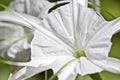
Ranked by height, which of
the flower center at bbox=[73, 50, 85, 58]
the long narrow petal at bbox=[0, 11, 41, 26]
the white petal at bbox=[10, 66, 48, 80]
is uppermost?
the long narrow petal at bbox=[0, 11, 41, 26]

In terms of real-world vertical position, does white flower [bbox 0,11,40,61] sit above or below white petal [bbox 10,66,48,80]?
above

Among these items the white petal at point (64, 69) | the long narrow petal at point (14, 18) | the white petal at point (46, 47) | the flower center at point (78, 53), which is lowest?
the white petal at point (64, 69)

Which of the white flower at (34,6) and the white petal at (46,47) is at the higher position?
the white flower at (34,6)

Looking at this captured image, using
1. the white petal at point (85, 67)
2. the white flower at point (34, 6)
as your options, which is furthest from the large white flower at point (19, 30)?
the white petal at point (85, 67)

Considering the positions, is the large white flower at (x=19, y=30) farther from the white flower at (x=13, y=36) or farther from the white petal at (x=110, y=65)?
the white petal at (x=110, y=65)

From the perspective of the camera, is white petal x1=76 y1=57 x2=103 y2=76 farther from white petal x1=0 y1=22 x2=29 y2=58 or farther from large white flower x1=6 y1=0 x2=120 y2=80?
white petal x1=0 y1=22 x2=29 y2=58

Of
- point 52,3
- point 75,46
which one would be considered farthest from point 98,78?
point 52,3

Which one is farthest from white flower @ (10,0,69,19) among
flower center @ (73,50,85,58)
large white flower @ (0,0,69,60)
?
flower center @ (73,50,85,58)

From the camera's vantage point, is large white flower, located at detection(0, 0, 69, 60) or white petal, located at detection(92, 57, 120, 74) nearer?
white petal, located at detection(92, 57, 120, 74)
